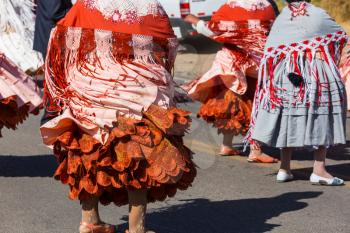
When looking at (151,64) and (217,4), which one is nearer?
(151,64)

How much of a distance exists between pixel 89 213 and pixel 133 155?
2.41 feet

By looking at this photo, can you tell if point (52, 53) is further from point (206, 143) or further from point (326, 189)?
point (206, 143)

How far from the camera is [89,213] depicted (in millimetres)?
6492

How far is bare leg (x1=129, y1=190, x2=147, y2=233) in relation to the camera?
242 inches

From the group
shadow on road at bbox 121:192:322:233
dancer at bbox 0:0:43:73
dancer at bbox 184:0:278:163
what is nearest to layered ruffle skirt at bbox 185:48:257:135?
dancer at bbox 184:0:278:163

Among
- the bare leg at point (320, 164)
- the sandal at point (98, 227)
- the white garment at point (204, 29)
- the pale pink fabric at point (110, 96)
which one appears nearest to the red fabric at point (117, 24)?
the pale pink fabric at point (110, 96)

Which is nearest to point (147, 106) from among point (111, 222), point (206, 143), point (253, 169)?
point (111, 222)

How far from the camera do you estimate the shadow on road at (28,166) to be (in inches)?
352

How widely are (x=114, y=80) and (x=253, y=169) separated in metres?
3.32

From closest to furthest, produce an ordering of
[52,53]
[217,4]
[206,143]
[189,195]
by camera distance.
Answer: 1. [52,53]
2. [189,195]
3. [206,143]
4. [217,4]

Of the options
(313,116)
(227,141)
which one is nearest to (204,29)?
(227,141)

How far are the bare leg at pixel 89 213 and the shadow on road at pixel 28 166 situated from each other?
239cm

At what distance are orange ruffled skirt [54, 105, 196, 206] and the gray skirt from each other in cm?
225

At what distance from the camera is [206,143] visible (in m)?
10.6
